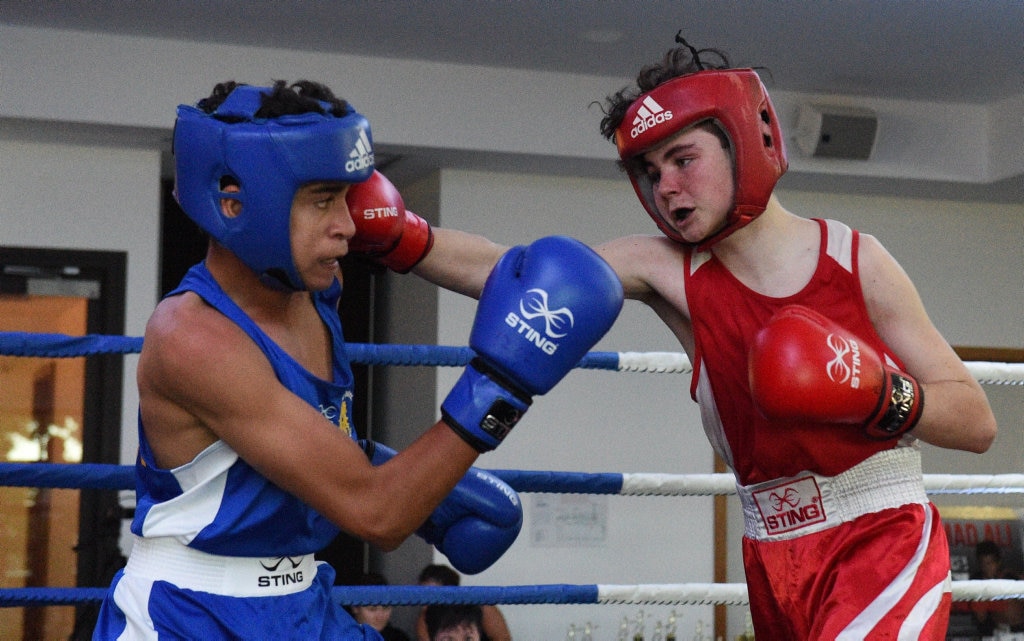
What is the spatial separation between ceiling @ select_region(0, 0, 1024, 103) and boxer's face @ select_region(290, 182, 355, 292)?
2819mm

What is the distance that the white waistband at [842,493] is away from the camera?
65.2 inches

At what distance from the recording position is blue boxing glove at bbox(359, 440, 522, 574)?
1.59 m

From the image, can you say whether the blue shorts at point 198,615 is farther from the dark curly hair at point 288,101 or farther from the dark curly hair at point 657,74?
the dark curly hair at point 657,74

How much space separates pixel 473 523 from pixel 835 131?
3.98 metres

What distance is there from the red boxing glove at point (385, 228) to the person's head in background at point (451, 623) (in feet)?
7.56

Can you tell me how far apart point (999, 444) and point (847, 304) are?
490cm

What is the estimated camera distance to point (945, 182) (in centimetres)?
548

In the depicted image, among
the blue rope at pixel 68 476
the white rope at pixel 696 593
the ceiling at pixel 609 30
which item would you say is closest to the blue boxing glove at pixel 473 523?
the blue rope at pixel 68 476

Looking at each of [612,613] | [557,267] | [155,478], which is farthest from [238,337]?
[612,613]

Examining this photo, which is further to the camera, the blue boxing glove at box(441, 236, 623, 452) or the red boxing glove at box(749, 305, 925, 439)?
the red boxing glove at box(749, 305, 925, 439)

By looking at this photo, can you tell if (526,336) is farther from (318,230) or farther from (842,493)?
(842,493)

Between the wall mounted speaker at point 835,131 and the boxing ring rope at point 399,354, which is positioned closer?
the boxing ring rope at point 399,354

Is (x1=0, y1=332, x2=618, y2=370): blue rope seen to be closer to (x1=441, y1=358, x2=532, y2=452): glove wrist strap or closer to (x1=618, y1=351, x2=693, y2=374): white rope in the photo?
(x1=618, y1=351, x2=693, y2=374): white rope

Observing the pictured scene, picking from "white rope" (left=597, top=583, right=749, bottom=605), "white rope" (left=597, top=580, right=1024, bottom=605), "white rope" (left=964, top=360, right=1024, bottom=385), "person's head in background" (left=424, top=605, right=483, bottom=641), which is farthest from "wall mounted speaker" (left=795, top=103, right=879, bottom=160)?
"white rope" (left=597, top=583, right=749, bottom=605)
